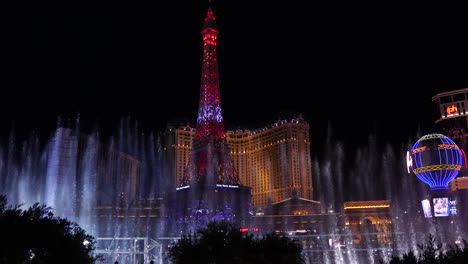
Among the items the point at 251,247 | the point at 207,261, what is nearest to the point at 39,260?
the point at 207,261

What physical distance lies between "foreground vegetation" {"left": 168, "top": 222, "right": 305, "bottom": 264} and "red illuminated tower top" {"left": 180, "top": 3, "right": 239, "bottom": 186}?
47185 mm

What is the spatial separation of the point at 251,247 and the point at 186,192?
50.9 m

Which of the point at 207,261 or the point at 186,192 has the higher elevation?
the point at 186,192

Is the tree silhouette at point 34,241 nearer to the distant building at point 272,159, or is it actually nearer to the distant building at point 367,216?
the distant building at point 367,216

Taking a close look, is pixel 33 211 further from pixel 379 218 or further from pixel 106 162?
pixel 379 218

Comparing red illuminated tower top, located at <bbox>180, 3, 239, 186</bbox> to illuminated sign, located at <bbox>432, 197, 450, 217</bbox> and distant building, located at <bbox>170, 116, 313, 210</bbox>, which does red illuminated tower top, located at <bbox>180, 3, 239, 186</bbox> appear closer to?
distant building, located at <bbox>170, 116, 313, 210</bbox>

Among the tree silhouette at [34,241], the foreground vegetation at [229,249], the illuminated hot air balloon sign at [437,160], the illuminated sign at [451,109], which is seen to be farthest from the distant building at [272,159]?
the tree silhouette at [34,241]

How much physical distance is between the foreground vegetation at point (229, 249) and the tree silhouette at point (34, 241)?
3.33 metres

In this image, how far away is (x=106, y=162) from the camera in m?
86.2

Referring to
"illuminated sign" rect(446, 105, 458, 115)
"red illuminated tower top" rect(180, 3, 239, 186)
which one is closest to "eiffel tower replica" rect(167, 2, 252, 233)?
"red illuminated tower top" rect(180, 3, 239, 186)

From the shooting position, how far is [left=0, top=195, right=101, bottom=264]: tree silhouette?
13008mm

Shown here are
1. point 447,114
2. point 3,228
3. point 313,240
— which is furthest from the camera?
point 447,114

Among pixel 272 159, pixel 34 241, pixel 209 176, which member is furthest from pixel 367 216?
pixel 34 241

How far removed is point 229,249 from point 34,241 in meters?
6.09
